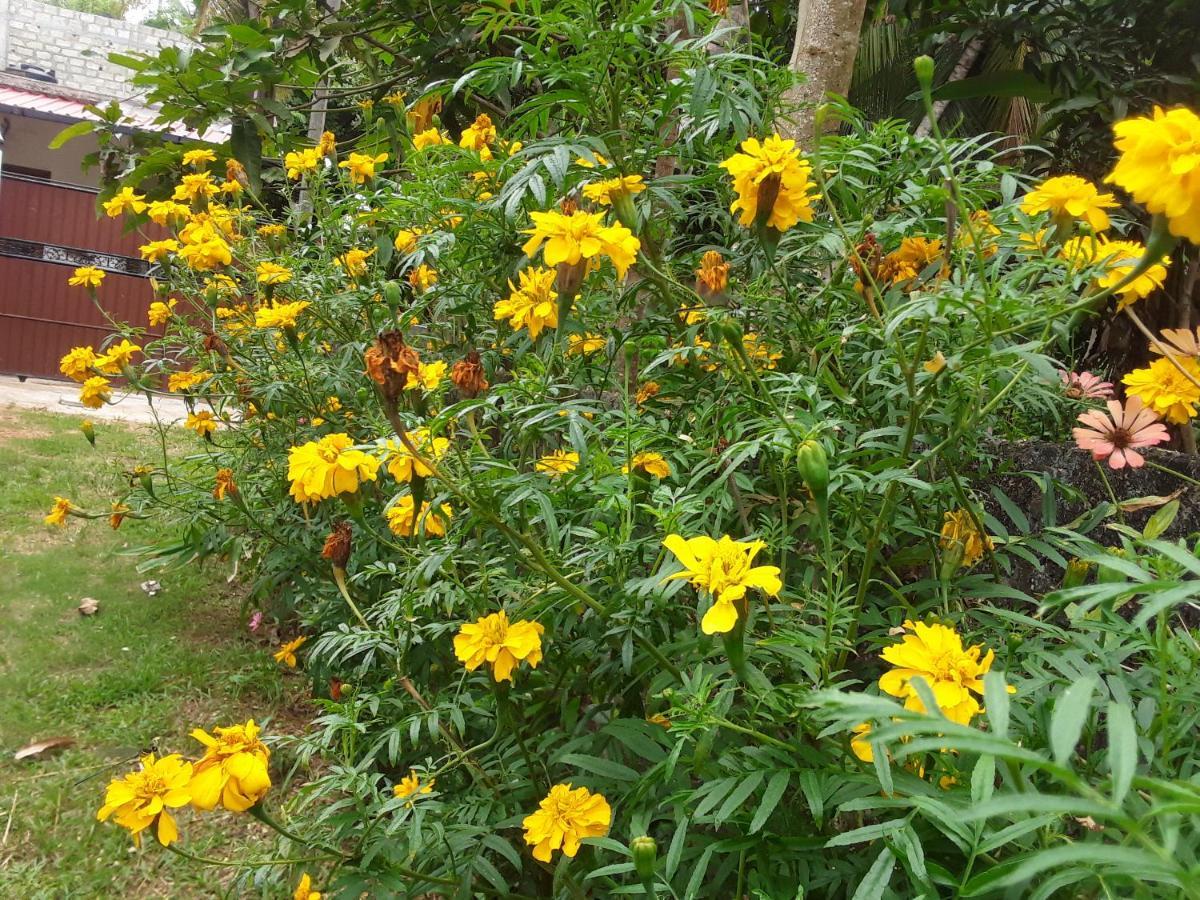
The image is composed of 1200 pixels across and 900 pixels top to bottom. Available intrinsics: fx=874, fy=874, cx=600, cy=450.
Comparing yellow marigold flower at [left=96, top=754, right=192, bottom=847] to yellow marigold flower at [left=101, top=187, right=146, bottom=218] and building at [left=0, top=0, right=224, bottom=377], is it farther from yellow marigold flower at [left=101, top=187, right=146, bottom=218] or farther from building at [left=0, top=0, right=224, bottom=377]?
building at [left=0, top=0, right=224, bottom=377]

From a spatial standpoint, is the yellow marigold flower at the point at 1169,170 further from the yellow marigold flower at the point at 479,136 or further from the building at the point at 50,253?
the building at the point at 50,253

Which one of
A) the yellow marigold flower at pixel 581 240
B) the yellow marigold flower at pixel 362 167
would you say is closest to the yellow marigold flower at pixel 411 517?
the yellow marigold flower at pixel 581 240

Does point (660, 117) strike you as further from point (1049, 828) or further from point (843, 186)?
point (1049, 828)

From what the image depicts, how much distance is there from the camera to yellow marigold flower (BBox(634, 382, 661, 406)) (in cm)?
137

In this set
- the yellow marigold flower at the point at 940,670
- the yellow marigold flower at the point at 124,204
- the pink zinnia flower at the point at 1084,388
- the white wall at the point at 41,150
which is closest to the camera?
the yellow marigold flower at the point at 940,670

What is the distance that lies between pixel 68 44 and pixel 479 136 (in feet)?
39.2

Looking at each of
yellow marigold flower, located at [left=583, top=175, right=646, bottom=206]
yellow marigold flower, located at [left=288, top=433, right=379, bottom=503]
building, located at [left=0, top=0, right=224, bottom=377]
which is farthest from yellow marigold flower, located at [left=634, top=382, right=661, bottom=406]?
building, located at [left=0, top=0, right=224, bottom=377]

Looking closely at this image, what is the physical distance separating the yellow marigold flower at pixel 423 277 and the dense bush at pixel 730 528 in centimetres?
8

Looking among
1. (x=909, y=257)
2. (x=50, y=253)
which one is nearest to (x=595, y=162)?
(x=909, y=257)

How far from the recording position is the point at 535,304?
119 cm

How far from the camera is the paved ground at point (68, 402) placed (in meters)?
6.50

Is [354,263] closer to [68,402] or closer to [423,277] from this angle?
[423,277]

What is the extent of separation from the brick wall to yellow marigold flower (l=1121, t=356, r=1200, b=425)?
1174cm

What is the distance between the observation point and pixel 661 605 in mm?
991
